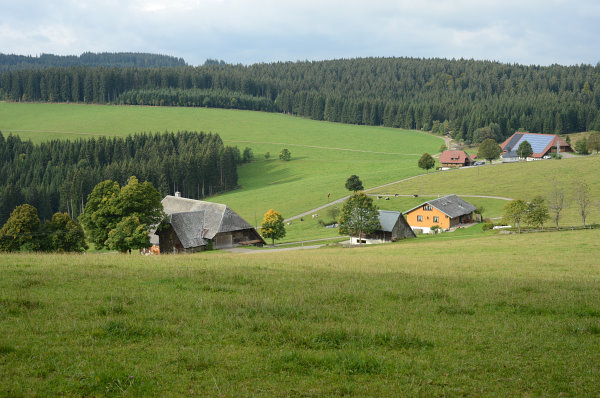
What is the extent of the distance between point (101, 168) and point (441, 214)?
98.1m

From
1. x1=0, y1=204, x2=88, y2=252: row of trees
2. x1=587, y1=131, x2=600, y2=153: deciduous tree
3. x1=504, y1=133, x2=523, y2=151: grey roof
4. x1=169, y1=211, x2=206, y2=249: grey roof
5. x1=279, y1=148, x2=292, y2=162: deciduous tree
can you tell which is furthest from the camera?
x1=279, y1=148, x2=292, y2=162: deciduous tree

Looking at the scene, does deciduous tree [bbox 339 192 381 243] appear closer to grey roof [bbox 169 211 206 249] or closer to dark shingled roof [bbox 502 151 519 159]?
grey roof [bbox 169 211 206 249]

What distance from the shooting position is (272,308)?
13281 millimetres

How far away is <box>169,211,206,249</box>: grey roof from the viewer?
59059 mm

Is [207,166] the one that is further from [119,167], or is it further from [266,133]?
[266,133]

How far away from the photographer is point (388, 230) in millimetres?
71188

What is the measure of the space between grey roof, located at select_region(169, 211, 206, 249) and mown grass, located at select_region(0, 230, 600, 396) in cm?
4038

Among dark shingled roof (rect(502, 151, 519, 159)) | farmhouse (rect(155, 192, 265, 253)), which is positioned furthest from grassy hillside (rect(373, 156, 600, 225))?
farmhouse (rect(155, 192, 265, 253))

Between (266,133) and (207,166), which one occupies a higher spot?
(266,133)

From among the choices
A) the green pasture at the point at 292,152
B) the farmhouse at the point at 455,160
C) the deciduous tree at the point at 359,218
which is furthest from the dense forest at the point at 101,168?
the deciduous tree at the point at 359,218

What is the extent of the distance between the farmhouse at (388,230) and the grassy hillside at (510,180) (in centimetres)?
1825

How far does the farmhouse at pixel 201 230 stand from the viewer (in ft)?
195

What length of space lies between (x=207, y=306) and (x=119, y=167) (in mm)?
124768

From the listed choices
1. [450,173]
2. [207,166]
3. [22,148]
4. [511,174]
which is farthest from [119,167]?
[511,174]
